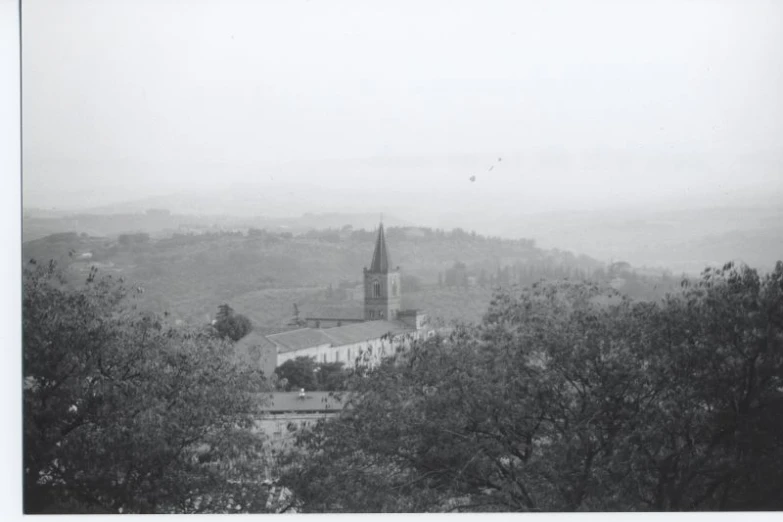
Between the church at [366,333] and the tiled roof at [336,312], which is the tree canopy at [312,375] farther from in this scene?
the tiled roof at [336,312]

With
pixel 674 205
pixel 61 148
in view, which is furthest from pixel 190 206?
pixel 674 205

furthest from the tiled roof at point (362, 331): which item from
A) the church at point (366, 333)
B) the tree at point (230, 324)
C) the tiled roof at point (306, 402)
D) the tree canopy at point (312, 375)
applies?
the tree at point (230, 324)

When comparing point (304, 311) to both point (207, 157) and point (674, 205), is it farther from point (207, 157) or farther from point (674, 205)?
point (674, 205)

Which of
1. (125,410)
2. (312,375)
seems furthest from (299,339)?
(125,410)

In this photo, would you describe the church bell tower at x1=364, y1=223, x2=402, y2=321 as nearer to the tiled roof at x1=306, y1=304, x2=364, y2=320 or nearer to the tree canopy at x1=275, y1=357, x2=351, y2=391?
the tiled roof at x1=306, y1=304, x2=364, y2=320

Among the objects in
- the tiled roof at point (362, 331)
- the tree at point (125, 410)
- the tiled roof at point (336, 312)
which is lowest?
the tree at point (125, 410)

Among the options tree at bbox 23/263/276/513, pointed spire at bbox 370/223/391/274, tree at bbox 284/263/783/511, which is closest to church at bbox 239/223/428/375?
pointed spire at bbox 370/223/391/274
